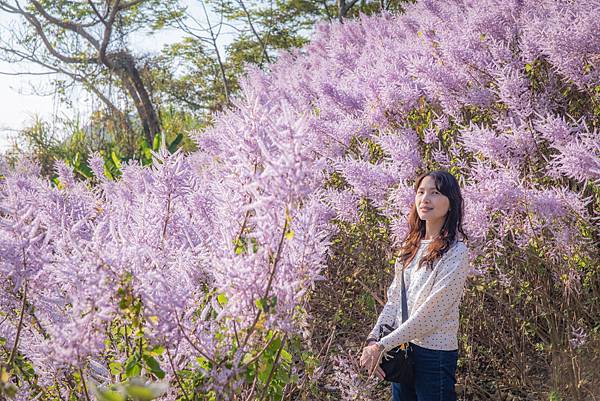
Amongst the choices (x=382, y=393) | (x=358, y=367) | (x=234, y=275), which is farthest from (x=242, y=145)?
(x=382, y=393)

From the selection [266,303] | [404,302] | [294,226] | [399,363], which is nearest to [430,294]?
[404,302]

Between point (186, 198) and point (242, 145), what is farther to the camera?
point (186, 198)

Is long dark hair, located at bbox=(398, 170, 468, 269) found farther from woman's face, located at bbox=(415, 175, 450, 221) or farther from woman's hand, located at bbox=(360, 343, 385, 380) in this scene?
woman's hand, located at bbox=(360, 343, 385, 380)

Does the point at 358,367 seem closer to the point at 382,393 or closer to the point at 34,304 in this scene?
the point at 382,393

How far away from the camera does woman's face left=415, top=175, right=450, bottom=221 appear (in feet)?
9.38

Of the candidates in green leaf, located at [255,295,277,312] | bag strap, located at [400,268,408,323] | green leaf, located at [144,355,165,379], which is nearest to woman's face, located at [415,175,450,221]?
bag strap, located at [400,268,408,323]

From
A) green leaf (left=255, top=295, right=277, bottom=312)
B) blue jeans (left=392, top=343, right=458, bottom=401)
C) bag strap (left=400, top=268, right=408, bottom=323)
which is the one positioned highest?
green leaf (left=255, top=295, right=277, bottom=312)

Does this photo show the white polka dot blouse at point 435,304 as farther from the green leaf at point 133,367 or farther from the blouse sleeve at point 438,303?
the green leaf at point 133,367

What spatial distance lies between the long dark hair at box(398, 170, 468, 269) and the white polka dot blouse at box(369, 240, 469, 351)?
48mm

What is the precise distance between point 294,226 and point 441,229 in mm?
1286

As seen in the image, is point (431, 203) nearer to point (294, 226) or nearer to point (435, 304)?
point (435, 304)

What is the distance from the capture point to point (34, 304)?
2.23 m

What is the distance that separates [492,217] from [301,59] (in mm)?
5679

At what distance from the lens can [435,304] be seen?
2656 millimetres
